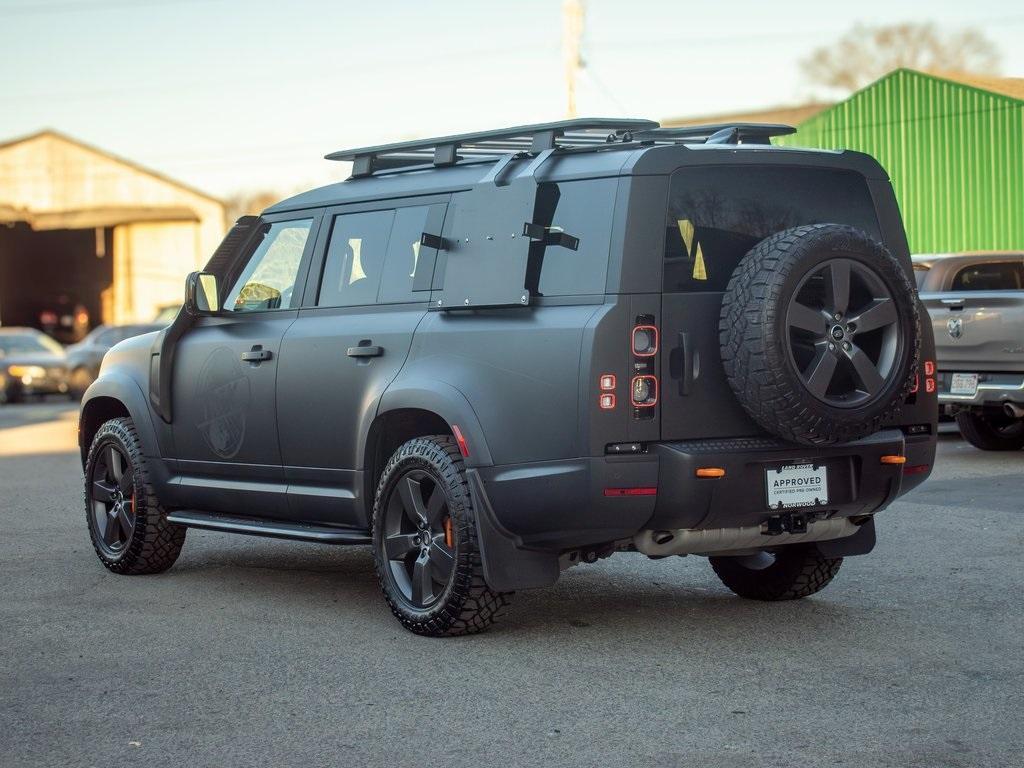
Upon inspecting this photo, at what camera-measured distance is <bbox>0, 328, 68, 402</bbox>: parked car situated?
31.3 meters

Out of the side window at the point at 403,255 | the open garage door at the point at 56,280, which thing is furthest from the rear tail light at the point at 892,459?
the open garage door at the point at 56,280

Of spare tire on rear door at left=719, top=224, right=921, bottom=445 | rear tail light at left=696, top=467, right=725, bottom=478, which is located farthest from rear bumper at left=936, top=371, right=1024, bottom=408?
rear tail light at left=696, top=467, right=725, bottom=478

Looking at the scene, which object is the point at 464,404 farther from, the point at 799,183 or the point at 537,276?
the point at 799,183

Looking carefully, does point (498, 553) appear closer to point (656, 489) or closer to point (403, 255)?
point (656, 489)

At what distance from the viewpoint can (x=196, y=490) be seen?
795cm

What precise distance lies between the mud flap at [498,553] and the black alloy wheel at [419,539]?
0.63ft

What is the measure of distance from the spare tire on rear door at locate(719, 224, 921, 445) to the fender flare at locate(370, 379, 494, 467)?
3.42ft

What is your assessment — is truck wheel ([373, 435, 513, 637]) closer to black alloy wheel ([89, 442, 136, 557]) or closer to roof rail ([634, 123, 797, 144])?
roof rail ([634, 123, 797, 144])

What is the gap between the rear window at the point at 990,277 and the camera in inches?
561

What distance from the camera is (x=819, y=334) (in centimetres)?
585

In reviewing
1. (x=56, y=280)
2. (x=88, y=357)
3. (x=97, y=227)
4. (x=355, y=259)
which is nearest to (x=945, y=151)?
(x=88, y=357)

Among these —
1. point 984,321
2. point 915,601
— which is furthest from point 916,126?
point 915,601

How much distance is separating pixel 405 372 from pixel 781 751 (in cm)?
264

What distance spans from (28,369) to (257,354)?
84.1 feet
